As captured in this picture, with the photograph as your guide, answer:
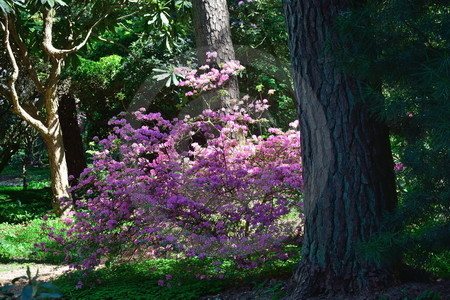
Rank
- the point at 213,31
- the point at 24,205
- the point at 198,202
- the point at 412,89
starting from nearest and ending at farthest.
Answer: the point at 412,89, the point at 198,202, the point at 213,31, the point at 24,205

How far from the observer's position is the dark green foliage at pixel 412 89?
10.9 ft

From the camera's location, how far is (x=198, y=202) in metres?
5.10

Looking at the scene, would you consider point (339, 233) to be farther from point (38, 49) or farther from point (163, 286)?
point (38, 49)

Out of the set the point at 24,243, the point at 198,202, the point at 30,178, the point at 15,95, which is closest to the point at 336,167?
the point at 198,202

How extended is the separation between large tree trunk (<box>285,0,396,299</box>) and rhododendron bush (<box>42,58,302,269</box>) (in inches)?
36.2

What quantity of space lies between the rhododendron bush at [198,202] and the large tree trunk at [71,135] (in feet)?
22.7

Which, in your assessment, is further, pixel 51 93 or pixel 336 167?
pixel 51 93

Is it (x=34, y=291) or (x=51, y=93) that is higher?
(x=51, y=93)

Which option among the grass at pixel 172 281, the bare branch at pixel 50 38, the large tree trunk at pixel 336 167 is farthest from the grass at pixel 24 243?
the large tree trunk at pixel 336 167

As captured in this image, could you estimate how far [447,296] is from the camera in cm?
361

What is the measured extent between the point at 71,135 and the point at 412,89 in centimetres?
1048

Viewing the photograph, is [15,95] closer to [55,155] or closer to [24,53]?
[24,53]

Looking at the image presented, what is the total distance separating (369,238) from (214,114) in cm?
252

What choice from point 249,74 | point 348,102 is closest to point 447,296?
point 348,102
